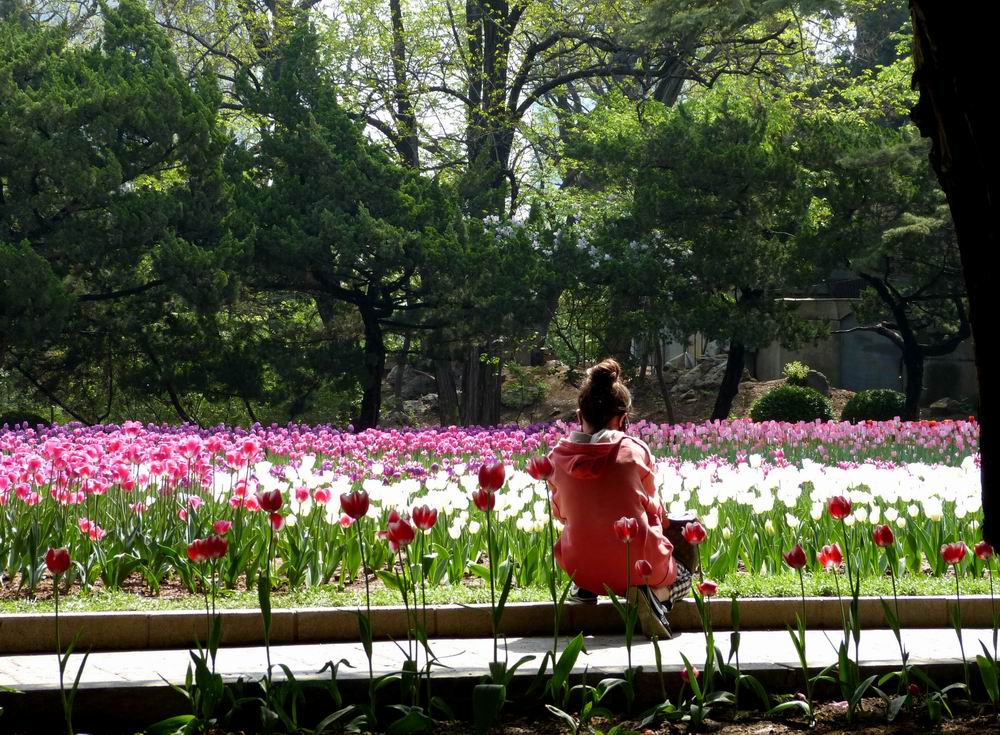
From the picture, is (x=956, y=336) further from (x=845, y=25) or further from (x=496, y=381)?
(x=845, y=25)

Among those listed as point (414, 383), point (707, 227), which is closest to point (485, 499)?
point (707, 227)

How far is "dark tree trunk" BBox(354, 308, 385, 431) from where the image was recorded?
771 inches

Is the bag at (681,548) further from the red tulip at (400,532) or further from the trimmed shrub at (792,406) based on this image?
the trimmed shrub at (792,406)

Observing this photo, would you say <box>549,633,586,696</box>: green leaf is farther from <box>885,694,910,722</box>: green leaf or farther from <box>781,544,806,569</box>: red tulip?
<box>885,694,910,722</box>: green leaf

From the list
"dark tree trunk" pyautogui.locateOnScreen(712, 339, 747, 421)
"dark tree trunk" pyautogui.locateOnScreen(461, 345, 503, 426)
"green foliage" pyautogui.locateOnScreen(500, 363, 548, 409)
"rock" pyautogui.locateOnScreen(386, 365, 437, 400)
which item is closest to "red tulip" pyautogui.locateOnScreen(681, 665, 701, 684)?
"dark tree trunk" pyautogui.locateOnScreen(461, 345, 503, 426)

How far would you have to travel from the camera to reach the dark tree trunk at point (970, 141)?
298cm

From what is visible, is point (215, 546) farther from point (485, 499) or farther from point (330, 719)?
point (485, 499)

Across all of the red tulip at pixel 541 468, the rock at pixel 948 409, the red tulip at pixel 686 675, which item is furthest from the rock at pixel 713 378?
the red tulip at pixel 686 675

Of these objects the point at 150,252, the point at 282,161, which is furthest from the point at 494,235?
the point at 150,252

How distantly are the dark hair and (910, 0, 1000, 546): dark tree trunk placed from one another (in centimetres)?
223

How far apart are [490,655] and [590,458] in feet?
3.06

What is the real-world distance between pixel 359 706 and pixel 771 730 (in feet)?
4.22

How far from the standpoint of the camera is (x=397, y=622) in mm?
5363

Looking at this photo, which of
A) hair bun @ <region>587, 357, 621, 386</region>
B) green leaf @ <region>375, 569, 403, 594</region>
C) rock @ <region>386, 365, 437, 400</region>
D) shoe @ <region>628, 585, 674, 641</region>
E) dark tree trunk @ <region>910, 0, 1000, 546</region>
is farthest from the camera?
rock @ <region>386, 365, 437, 400</region>
